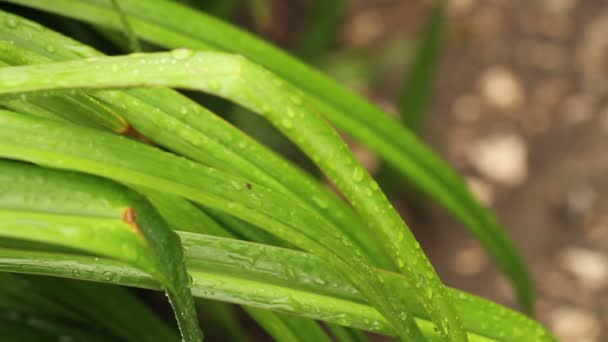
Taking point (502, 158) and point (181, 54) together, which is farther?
point (502, 158)

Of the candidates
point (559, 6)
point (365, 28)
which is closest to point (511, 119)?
point (559, 6)

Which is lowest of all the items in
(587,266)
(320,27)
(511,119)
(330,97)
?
(330,97)

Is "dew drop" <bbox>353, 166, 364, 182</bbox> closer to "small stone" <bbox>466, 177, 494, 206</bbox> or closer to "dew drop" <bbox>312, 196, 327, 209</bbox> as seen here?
"dew drop" <bbox>312, 196, 327, 209</bbox>

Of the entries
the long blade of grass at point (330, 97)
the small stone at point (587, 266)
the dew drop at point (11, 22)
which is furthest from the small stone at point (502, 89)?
the dew drop at point (11, 22)

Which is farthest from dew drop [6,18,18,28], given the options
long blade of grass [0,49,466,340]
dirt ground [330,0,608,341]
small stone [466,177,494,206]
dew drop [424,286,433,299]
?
small stone [466,177,494,206]

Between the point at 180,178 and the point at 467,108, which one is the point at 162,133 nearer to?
the point at 180,178

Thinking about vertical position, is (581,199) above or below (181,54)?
above
